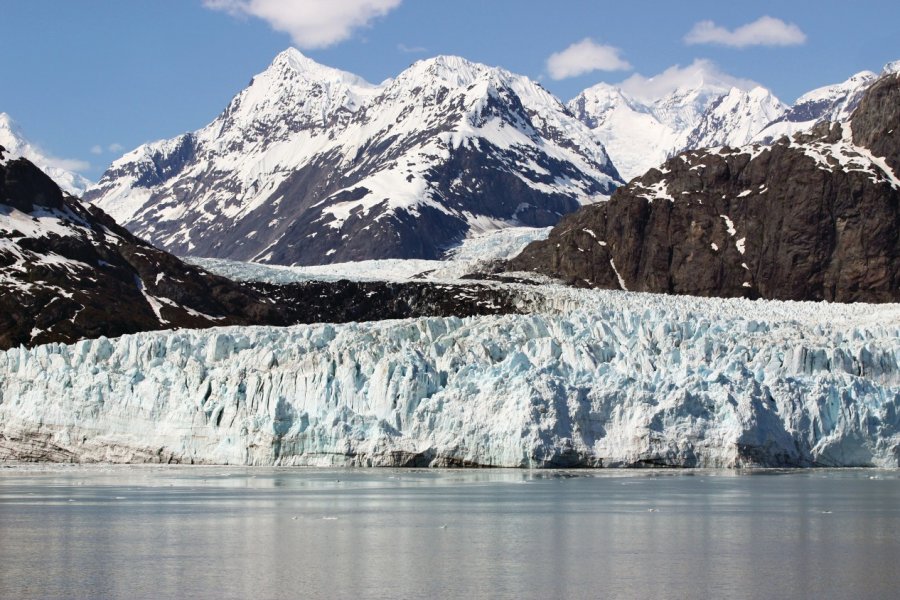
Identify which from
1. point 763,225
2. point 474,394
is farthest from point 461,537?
point 763,225

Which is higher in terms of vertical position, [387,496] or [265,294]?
[265,294]

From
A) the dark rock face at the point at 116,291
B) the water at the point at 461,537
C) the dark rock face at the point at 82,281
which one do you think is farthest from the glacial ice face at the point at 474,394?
the dark rock face at the point at 82,281

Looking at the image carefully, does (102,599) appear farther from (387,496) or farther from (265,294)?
(265,294)

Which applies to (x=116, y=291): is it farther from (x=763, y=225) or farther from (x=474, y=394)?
(x=474, y=394)

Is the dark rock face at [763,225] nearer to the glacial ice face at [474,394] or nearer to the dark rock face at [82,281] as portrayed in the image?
the dark rock face at [82,281]

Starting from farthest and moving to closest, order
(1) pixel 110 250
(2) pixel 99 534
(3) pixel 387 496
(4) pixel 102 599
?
(1) pixel 110 250 < (3) pixel 387 496 < (2) pixel 99 534 < (4) pixel 102 599

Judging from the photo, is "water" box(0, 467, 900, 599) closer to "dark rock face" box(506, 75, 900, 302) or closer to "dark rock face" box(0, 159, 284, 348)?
"dark rock face" box(0, 159, 284, 348)

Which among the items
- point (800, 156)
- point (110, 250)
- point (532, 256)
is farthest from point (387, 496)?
point (532, 256)
